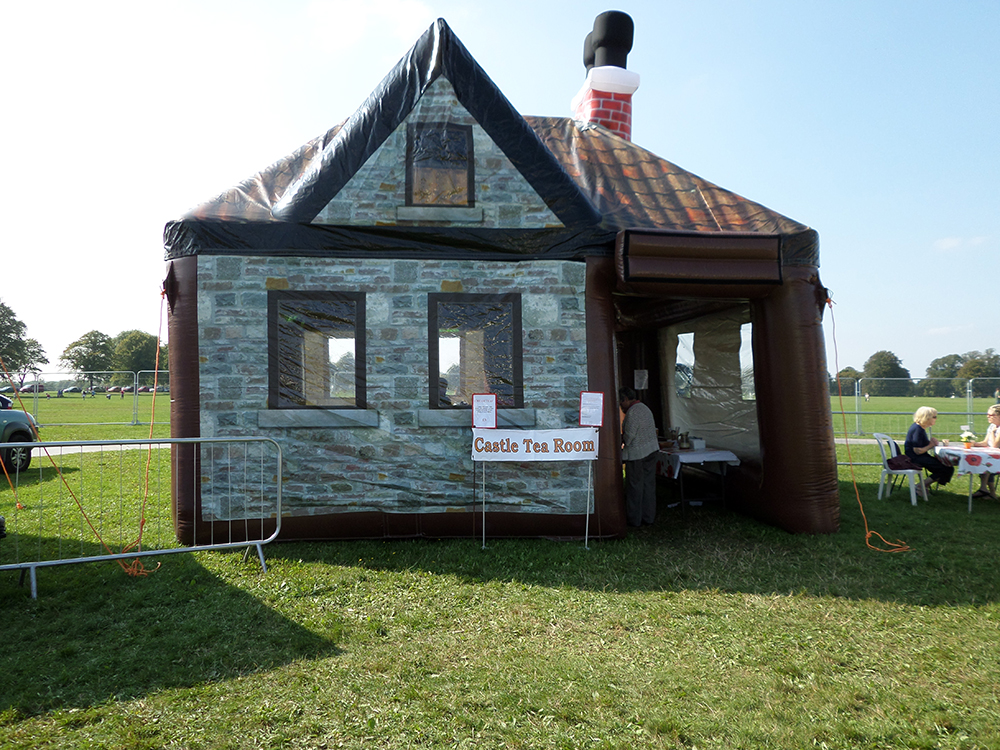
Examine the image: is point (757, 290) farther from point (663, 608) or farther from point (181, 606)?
point (181, 606)

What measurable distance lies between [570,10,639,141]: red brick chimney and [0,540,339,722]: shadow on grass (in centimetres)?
846

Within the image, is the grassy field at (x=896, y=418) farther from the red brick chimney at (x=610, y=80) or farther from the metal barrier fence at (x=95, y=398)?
the metal barrier fence at (x=95, y=398)

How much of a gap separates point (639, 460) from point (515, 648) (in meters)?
3.79

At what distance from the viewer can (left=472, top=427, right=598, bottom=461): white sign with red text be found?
21.7 ft

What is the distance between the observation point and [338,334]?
684cm

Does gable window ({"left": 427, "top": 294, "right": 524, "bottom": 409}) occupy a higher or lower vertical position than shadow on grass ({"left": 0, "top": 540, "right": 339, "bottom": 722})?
higher

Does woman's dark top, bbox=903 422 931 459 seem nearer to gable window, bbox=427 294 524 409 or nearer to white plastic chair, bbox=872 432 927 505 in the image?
white plastic chair, bbox=872 432 927 505

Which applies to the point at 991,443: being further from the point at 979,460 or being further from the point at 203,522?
the point at 203,522

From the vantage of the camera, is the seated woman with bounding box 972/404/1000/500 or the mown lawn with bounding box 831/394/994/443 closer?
the seated woman with bounding box 972/404/1000/500

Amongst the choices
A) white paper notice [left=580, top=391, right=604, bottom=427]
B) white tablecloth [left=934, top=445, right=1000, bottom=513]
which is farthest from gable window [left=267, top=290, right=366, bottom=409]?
white tablecloth [left=934, top=445, right=1000, bottom=513]

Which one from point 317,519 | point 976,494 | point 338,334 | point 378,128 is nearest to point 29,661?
point 317,519

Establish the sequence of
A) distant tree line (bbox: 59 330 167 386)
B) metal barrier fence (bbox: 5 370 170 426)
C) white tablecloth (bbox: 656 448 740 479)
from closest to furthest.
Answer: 1. white tablecloth (bbox: 656 448 740 479)
2. metal barrier fence (bbox: 5 370 170 426)
3. distant tree line (bbox: 59 330 167 386)

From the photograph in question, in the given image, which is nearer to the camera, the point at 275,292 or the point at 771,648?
the point at 771,648

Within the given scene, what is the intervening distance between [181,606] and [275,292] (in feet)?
10.6
